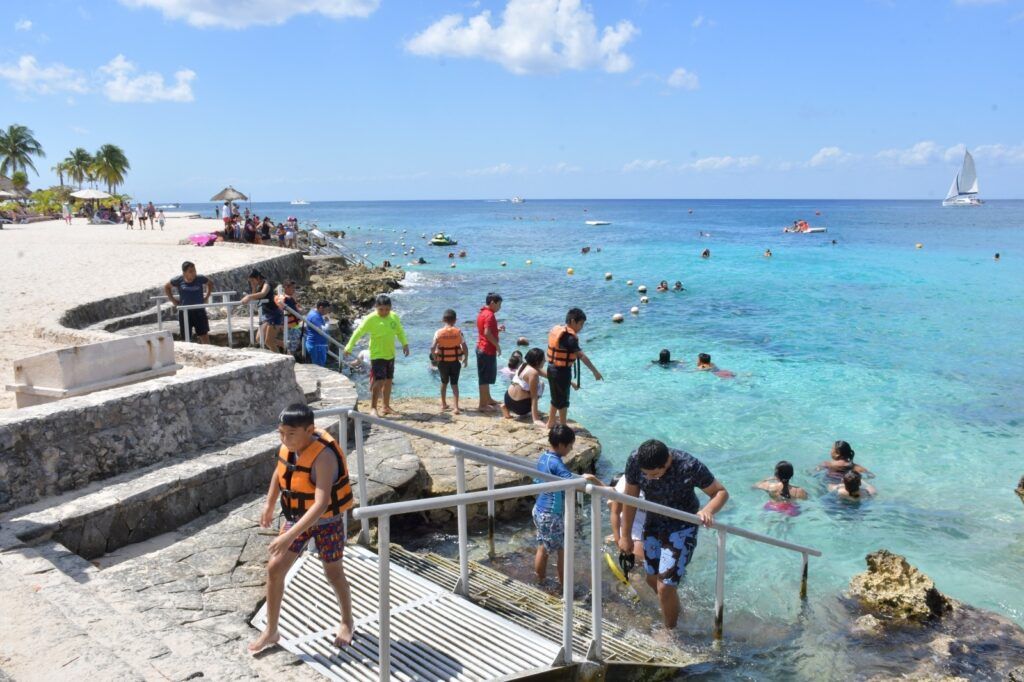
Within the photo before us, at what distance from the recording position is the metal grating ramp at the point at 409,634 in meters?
3.93

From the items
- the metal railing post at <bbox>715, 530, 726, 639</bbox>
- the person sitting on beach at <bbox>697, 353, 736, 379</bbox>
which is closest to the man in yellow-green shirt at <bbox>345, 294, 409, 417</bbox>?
the metal railing post at <bbox>715, 530, 726, 639</bbox>

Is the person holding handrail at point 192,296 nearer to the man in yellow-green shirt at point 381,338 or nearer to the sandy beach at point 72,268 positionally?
the sandy beach at point 72,268

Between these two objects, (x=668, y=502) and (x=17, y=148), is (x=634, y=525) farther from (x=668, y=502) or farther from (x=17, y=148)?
(x=17, y=148)

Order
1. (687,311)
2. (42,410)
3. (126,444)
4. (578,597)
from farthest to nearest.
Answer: (687,311)
(578,597)
(126,444)
(42,410)

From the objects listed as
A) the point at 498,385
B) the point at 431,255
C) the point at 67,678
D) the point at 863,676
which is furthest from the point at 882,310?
the point at 431,255

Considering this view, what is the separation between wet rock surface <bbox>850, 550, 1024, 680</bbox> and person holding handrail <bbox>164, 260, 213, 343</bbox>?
29.8ft

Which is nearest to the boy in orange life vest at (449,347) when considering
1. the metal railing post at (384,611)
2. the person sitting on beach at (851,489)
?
the person sitting on beach at (851,489)

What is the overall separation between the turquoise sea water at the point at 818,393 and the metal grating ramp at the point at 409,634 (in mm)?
2796

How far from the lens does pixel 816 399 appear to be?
14.6 m

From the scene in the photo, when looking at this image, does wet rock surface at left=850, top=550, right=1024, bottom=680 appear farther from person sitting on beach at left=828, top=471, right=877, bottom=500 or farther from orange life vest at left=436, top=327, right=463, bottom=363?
orange life vest at left=436, top=327, right=463, bottom=363

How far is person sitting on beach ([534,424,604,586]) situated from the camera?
17.5 feet

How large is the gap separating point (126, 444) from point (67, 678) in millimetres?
2806

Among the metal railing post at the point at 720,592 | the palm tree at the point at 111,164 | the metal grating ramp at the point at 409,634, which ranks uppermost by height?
the palm tree at the point at 111,164

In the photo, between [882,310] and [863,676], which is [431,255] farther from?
[863,676]
